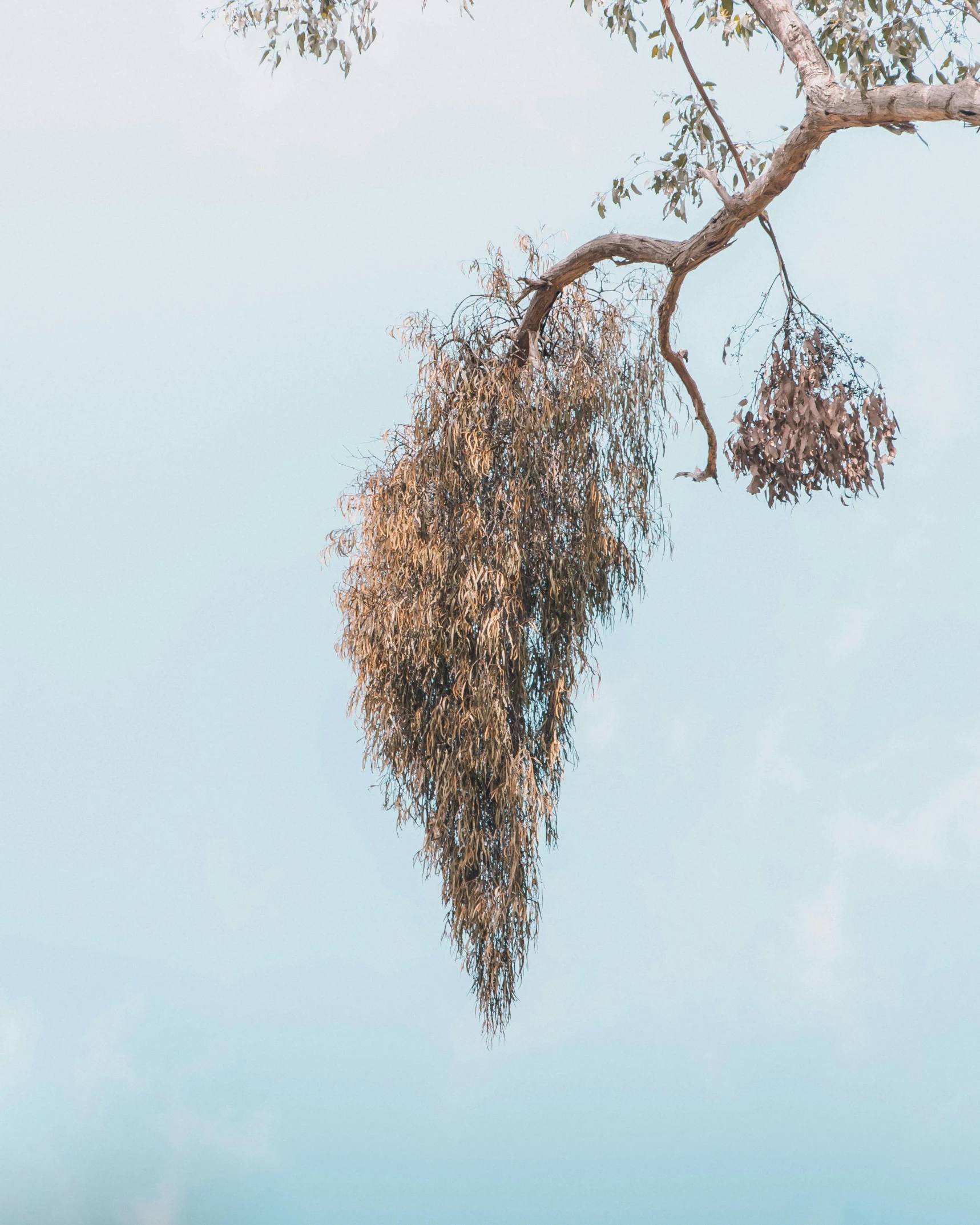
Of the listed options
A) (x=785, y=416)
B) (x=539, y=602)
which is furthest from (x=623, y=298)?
(x=539, y=602)

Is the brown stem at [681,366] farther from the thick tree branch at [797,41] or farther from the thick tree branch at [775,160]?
the thick tree branch at [797,41]

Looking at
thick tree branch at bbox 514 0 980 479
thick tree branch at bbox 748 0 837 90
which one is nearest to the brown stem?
thick tree branch at bbox 514 0 980 479

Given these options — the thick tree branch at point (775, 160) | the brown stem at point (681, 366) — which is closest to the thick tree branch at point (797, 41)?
the thick tree branch at point (775, 160)

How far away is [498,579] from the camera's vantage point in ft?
16.9

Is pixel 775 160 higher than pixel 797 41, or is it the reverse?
pixel 797 41

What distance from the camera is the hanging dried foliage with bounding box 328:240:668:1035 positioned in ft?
17.1

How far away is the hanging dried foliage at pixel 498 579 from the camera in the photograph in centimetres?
521

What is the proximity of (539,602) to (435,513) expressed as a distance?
545mm

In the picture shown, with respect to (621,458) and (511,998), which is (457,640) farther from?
(511,998)

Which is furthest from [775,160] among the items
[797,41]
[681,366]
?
[681,366]

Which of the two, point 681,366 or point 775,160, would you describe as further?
point 681,366

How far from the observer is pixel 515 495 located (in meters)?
5.23

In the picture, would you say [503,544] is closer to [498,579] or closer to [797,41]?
[498,579]

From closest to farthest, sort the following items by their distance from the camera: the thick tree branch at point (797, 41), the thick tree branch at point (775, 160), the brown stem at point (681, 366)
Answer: the thick tree branch at point (775, 160) < the thick tree branch at point (797, 41) < the brown stem at point (681, 366)
